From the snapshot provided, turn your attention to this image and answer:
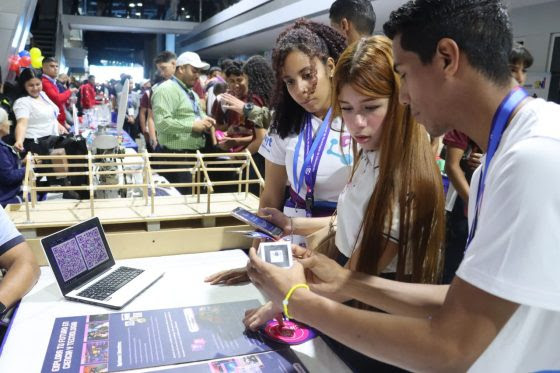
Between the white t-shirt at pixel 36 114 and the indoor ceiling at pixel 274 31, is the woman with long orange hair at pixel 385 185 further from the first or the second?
the white t-shirt at pixel 36 114

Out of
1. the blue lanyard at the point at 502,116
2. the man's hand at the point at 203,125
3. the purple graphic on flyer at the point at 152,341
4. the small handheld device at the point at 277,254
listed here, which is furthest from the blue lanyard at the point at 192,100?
the blue lanyard at the point at 502,116

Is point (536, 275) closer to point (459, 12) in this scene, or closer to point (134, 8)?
point (459, 12)

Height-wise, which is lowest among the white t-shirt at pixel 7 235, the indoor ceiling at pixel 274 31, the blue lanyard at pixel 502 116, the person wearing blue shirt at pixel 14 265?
the person wearing blue shirt at pixel 14 265

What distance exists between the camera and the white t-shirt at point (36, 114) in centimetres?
439

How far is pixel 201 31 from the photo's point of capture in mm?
18156

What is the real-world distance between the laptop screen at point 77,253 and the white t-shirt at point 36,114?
11.6 feet

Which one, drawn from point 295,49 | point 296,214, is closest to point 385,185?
point 296,214

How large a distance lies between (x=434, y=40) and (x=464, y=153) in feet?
6.14

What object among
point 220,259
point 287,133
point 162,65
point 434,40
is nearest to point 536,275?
point 434,40

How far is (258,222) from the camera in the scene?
1.39 metres

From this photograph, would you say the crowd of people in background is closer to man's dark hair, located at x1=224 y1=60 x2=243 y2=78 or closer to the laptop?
the laptop

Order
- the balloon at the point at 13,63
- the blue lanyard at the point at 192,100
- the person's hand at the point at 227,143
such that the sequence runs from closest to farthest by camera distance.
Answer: the person's hand at the point at 227,143 < the blue lanyard at the point at 192,100 < the balloon at the point at 13,63

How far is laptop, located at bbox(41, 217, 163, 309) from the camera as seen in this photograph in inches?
52.8

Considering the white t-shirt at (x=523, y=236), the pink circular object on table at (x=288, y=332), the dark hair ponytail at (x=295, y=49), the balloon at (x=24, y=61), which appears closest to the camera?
the white t-shirt at (x=523, y=236)
